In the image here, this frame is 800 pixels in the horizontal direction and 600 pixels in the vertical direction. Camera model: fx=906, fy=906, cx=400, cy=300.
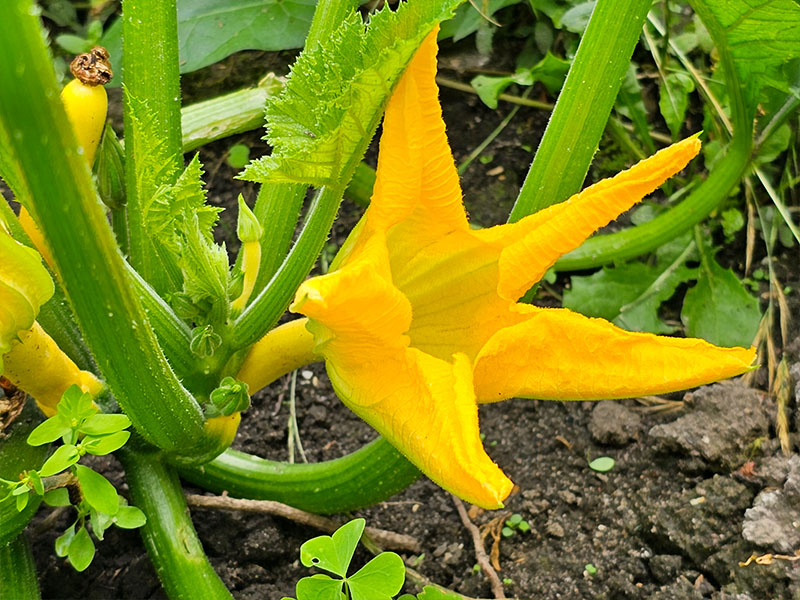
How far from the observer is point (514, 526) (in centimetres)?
180

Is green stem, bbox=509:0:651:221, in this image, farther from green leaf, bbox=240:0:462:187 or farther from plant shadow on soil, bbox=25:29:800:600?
plant shadow on soil, bbox=25:29:800:600

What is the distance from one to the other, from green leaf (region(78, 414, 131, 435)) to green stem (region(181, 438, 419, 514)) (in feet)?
1.39

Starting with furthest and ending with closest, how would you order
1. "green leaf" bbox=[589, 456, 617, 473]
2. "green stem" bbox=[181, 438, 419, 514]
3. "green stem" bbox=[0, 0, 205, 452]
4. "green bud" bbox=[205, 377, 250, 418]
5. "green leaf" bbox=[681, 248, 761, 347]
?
"green leaf" bbox=[681, 248, 761, 347], "green leaf" bbox=[589, 456, 617, 473], "green stem" bbox=[181, 438, 419, 514], "green bud" bbox=[205, 377, 250, 418], "green stem" bbox=[0, 0, 205, 452]

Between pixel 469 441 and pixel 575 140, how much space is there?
649 millimetres

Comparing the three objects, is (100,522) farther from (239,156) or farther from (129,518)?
(239,156)

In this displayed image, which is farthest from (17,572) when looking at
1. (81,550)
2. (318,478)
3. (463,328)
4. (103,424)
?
(463,328)

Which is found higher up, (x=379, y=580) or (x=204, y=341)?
(x=204, y=341)

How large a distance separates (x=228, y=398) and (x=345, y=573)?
302 mm

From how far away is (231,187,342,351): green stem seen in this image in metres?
1.33

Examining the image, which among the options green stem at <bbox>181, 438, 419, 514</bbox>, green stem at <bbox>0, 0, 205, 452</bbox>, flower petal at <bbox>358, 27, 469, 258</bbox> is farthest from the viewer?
green stem at <bbox>181, 438, 419, 514</bbox>

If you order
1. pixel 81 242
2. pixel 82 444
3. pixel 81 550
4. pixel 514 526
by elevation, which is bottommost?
pixel 514 526

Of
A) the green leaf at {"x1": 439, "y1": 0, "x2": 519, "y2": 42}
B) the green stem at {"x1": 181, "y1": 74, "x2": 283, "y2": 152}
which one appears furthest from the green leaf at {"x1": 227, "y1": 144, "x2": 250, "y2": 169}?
the green leaf at {"x1": 439, "y1": 0, "x2": 519, "y2": 42}

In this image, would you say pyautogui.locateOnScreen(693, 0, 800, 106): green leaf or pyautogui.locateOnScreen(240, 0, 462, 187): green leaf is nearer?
pyautogui.locateOnScreen(240, 0, 462, 187): green leaf

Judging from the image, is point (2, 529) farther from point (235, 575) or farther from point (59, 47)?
point (59, 47)
